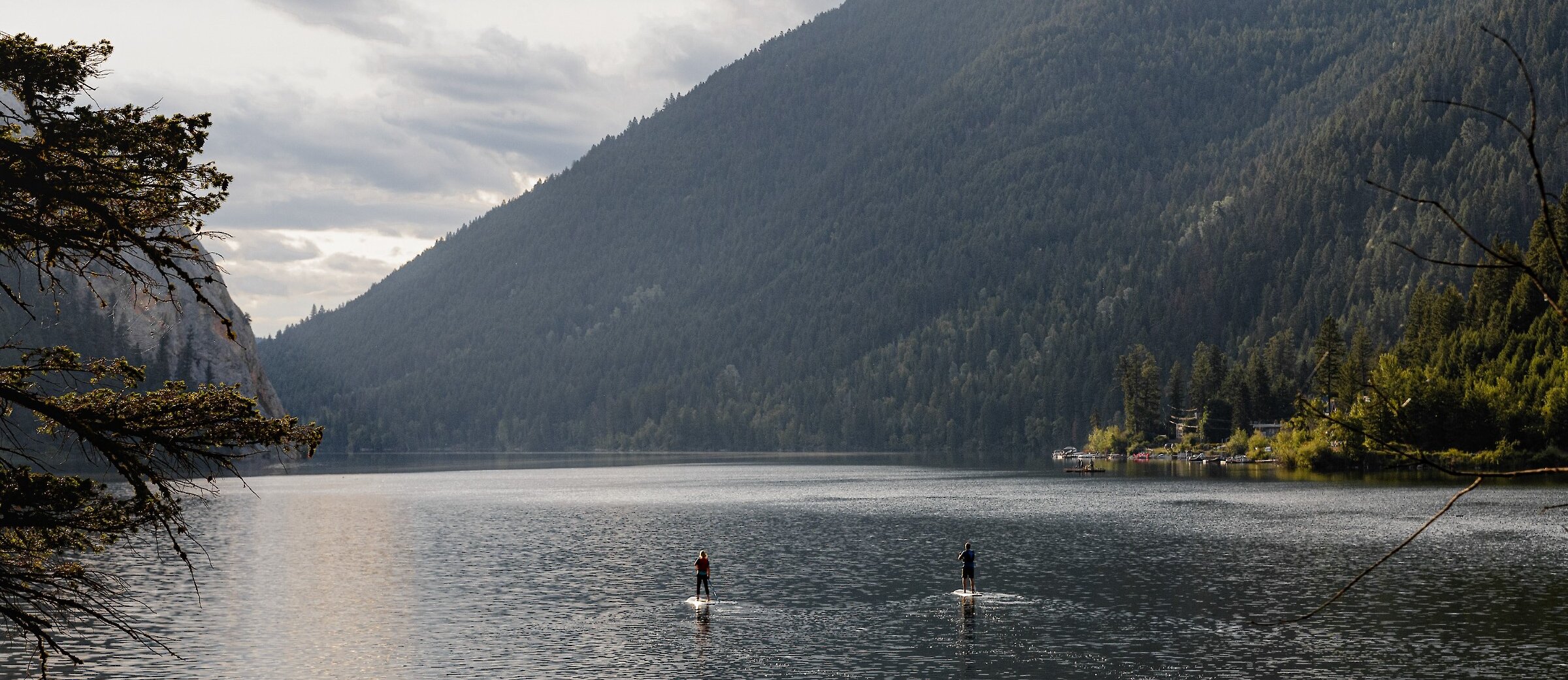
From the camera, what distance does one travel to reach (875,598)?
76.2 metres

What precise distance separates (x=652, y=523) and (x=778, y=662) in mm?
84744

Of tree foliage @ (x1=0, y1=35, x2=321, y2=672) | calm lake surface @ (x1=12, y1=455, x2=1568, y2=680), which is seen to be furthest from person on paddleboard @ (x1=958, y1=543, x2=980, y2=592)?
tree foliage @ (x1=0, y1=35, x2=321, y2=672)

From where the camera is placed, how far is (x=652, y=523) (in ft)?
458

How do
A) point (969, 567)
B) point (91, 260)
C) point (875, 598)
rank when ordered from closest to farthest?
point (91, 260) < point (969, 567) < point (875, 598)

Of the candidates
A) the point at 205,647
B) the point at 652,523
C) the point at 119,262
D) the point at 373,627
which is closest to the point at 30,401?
the point at 119,262

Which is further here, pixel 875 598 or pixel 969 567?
pixel 875 598

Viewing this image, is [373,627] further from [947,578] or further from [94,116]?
[94,116]

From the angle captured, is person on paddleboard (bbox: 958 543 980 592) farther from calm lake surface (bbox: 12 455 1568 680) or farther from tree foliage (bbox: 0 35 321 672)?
tree foliage (bbox: 0 35 321 672)

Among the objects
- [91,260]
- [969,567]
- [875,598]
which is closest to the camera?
[91,260]

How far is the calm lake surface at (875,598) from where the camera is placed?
55469 millimetres

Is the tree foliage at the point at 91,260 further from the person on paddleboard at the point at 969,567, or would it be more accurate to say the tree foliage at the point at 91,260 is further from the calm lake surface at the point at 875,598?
the person on paddleboard at the point at 969,567

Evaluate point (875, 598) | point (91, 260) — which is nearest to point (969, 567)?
point (875, 598)

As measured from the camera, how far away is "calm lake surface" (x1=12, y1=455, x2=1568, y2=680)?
55469mm

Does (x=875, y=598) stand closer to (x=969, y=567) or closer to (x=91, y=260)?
(x=969, y=567)
